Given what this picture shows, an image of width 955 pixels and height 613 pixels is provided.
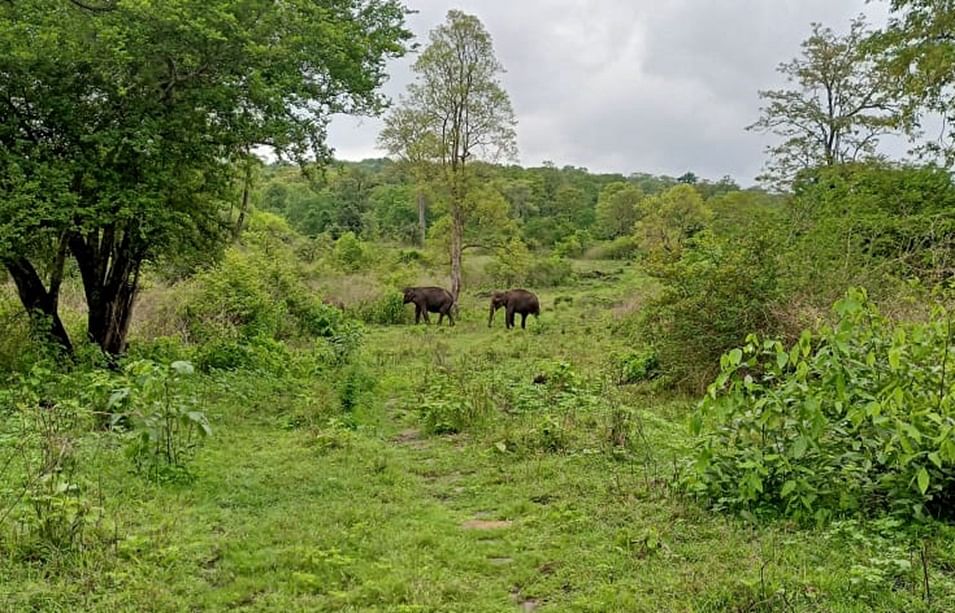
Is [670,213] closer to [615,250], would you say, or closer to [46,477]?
[615,250]

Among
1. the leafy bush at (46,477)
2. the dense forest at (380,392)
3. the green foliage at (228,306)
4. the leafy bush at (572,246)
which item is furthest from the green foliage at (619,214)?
the leafy bush at (46,477)

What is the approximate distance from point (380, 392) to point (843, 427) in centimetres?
712

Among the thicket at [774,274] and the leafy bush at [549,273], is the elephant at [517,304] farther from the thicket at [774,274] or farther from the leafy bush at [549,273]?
the leafy bush at [549,273]

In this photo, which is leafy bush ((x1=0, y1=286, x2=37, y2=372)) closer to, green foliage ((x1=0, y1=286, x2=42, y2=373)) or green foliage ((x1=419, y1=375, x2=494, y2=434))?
green foliage ((x1=0, y1=286, x2=42, y2=373))

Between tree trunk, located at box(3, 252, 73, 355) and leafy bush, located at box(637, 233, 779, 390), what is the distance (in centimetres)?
889

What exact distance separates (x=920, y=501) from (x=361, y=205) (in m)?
45.6

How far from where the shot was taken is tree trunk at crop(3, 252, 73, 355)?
31.5 feet

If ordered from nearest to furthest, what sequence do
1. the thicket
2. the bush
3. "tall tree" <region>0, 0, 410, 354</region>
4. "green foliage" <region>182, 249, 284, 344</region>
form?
"tall tree" <region>0, 0, 410, 354</region> → the thicket → "green foliage" <region>182, 249, 284, 344</region> → the bush

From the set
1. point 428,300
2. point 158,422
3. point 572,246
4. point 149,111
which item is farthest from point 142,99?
point 572,246

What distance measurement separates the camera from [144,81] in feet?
29.5

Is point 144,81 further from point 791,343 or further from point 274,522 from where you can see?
point 791,343

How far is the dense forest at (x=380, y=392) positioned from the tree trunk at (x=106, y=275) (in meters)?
0.06

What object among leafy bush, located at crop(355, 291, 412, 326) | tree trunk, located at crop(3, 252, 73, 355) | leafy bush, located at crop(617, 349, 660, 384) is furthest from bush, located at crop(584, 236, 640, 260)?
tree trunk, located at crop(3, 252, 73, 355)

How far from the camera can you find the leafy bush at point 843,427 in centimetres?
449
